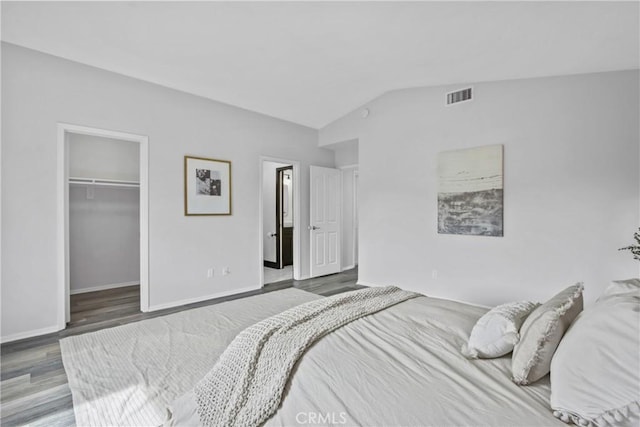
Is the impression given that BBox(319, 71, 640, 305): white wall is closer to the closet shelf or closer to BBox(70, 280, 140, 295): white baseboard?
the closet shelf

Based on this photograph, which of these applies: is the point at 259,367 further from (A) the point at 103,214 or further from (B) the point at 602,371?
(A) the point at 103,214

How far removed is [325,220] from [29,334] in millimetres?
4128

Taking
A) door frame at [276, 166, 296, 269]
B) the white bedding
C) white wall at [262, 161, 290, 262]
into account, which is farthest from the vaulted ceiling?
white wall at [262, 161, 290, 262]

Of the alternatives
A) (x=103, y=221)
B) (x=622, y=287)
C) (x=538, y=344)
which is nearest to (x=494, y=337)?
(x=538, y=344)

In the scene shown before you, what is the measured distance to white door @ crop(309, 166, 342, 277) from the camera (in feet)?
18.2

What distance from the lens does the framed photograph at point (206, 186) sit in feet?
13.4

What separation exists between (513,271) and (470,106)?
6.86ft

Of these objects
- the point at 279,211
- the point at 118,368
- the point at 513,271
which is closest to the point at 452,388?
the point at 118,368

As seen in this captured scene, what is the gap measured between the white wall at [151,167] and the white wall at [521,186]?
1.69 metres

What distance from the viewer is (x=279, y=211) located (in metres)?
6.53

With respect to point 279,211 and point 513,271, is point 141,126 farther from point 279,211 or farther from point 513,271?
point 513,271

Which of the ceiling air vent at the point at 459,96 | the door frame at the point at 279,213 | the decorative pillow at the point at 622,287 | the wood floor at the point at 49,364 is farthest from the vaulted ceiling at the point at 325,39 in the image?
the wood floor at the point at 49,364

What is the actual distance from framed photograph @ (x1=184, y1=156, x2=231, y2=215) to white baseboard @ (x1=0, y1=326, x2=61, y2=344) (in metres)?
1.77

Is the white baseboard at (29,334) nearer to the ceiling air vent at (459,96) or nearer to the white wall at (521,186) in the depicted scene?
the white wall at (521,186)
